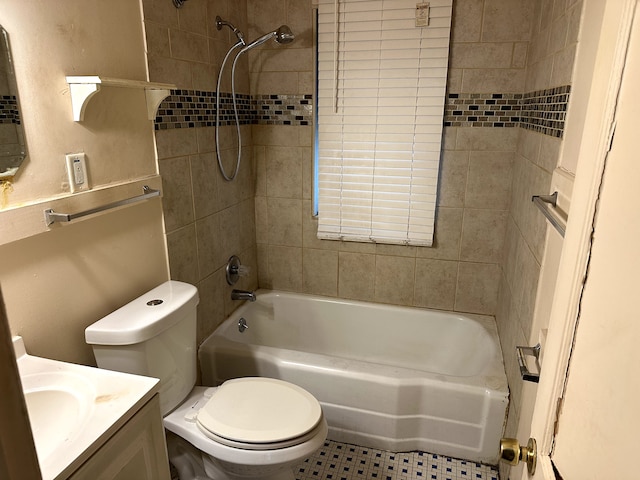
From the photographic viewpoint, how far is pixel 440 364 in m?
2.49

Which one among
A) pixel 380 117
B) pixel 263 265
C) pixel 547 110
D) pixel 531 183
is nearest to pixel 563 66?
pixel 547 110

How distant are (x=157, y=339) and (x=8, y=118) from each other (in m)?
0.76

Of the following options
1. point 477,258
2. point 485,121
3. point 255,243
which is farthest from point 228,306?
point 485,121

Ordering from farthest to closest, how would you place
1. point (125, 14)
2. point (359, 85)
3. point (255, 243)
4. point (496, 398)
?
point (255, 243) < point (359, 85) < point (496, 398) < point (125, 14)

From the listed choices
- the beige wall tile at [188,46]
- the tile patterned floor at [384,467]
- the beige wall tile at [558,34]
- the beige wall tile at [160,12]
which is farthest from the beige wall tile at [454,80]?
the tile patterned floor at [384,467]

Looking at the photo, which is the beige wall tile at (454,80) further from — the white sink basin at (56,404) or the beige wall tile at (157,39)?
the white sink basin at (56,404)

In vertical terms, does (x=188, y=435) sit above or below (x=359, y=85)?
below

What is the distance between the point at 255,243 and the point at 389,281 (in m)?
0.85

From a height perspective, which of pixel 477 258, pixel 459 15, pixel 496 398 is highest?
pixel 459 15

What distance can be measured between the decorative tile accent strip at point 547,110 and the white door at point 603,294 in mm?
909

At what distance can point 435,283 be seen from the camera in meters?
2.53

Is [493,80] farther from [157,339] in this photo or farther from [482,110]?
[157,339]

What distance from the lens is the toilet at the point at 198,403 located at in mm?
1405

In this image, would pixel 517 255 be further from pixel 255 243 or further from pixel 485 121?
pixel 255 243
